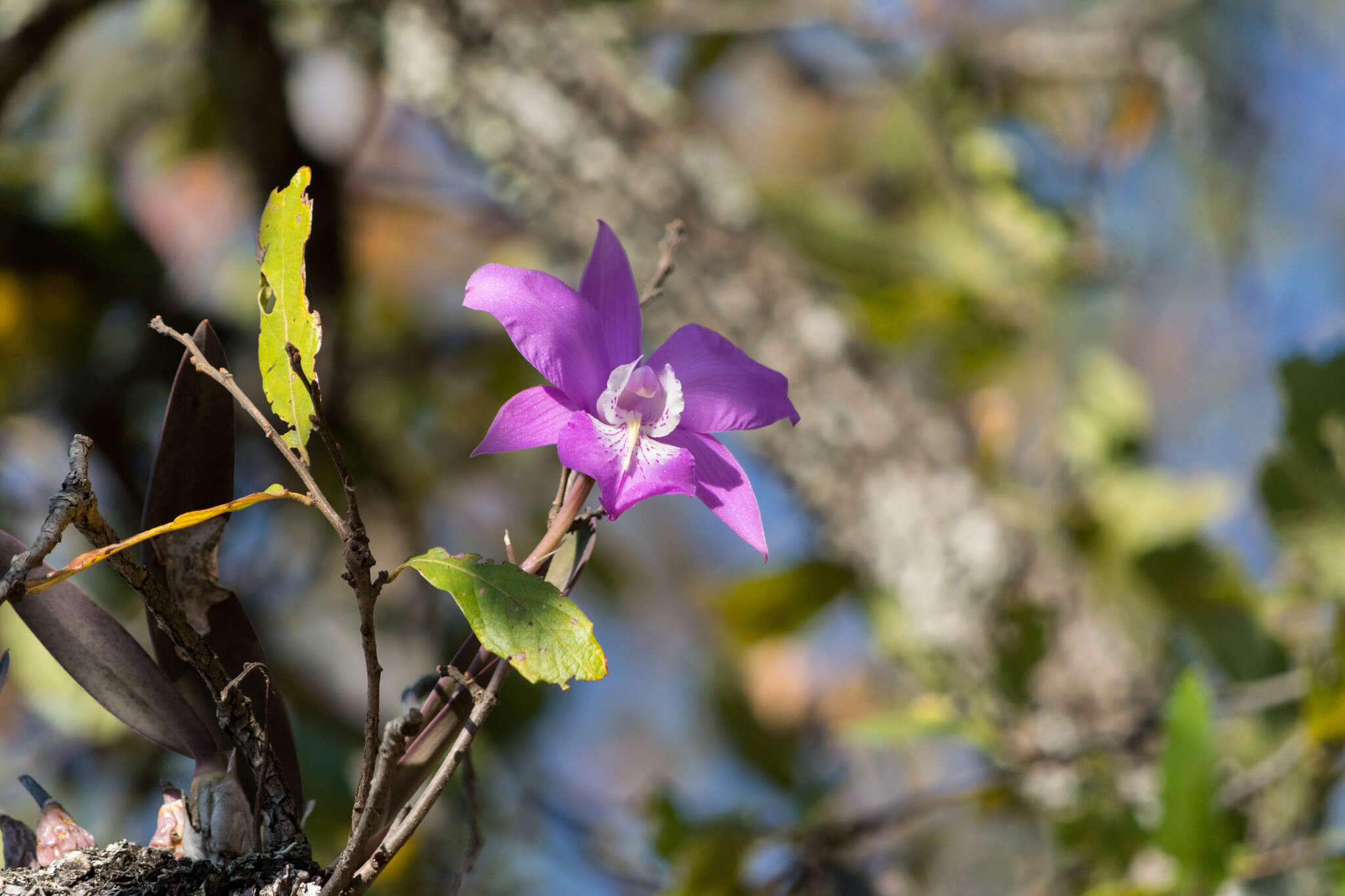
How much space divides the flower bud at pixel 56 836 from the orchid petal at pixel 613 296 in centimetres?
20

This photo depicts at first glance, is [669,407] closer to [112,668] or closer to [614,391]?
[614,391]

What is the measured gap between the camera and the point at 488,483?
1.36 m

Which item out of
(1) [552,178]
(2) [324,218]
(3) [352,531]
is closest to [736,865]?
(3) [352,531]

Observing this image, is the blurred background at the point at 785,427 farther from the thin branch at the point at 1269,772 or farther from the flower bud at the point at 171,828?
the flower bud at the point at 171,828

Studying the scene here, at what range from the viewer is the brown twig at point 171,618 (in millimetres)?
227

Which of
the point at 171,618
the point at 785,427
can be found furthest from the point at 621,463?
the point at 785,427

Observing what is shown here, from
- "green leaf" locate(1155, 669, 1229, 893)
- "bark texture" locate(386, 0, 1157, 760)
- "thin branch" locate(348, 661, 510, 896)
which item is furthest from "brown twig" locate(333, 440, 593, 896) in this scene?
"bark texture" locate(386, 0, 1157, 760)

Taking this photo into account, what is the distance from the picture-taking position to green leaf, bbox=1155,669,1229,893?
1.65 ft

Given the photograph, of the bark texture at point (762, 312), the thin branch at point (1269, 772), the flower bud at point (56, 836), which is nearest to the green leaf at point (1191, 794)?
the thin branch at point (1269, 772)

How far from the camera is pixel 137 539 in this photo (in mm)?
236

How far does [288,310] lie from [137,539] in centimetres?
7

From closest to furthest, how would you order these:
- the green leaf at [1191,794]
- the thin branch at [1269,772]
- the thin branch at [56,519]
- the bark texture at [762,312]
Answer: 1. the thin branch at [56,519]
2. the green leaf at [1191,794]
3. the thin branch at [1269,772]
4. the bark texture at [762,312]

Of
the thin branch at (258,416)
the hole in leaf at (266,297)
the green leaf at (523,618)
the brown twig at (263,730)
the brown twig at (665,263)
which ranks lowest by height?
the brown twig at (263,730)

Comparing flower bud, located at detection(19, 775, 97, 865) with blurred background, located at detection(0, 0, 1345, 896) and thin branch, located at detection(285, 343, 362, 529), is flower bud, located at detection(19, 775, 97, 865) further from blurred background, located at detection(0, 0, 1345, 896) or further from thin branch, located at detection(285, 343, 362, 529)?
blurred background, located at detection(0, 0, 1345, 896)
